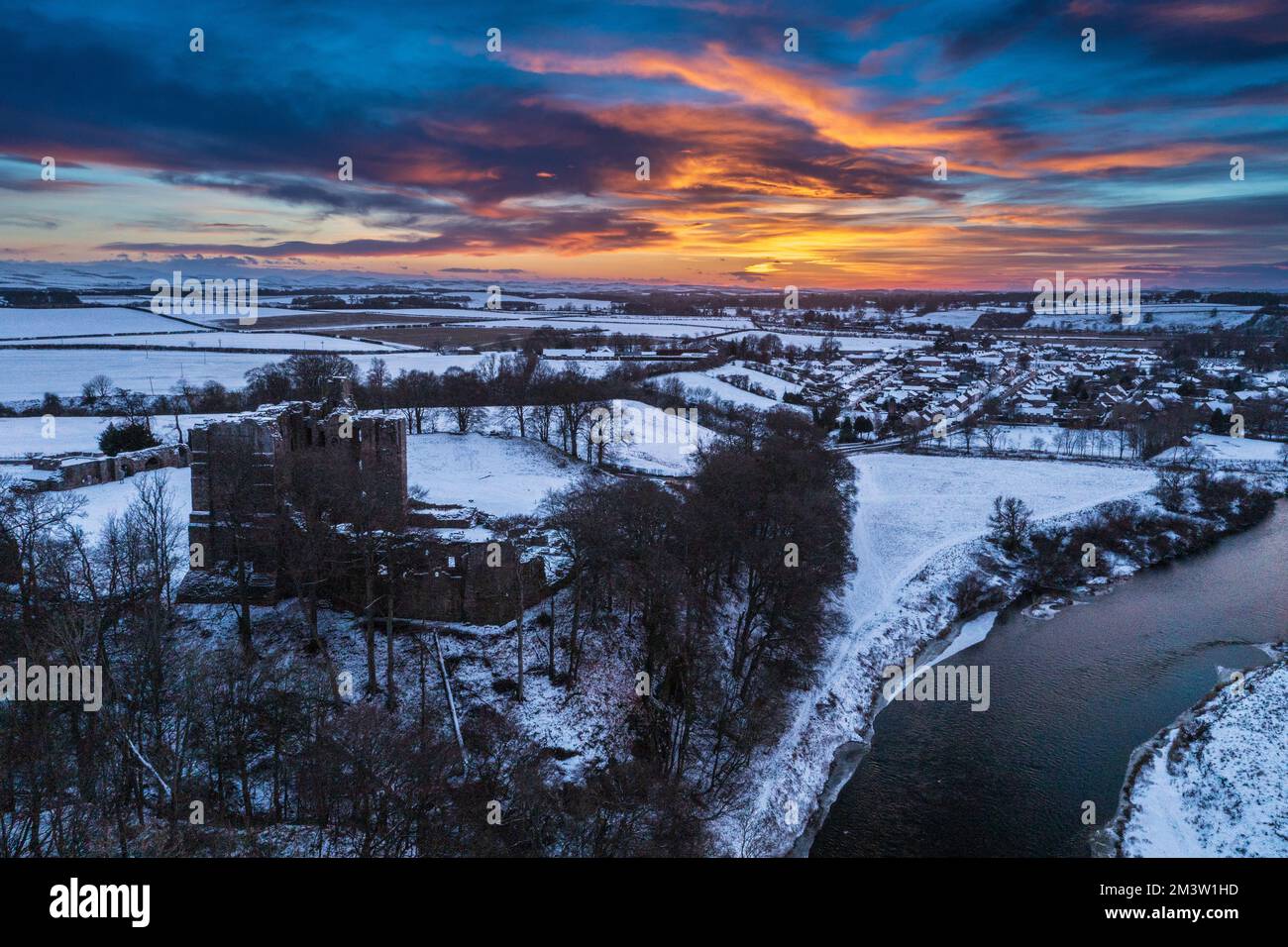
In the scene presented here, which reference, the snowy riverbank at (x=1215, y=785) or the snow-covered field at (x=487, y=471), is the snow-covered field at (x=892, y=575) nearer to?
the snowy riverbank at (x=1215, y=785)

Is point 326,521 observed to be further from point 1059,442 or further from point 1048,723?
point 1059,442

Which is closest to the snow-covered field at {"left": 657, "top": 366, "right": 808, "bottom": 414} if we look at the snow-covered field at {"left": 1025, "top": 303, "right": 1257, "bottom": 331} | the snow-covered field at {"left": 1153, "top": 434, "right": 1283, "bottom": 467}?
the snow-covered field at {"left": 1153, "top": 434, "right": 1283, "bottom": 467}

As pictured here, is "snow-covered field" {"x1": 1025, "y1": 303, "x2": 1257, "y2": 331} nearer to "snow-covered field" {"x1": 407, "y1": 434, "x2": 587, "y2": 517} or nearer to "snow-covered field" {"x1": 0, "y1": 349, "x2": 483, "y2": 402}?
"snow-covered field" {"x1": 0, "y1": 349, "x2": 483, "y2": 402}

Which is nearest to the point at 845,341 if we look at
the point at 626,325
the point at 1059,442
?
the point at 626,325

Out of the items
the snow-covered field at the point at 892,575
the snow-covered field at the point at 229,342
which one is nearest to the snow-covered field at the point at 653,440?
the snow-covered field at the point at 892,575

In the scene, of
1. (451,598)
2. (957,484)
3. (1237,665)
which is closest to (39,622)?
(451,598)

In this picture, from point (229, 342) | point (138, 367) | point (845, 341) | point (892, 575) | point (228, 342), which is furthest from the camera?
point (845, 341)
